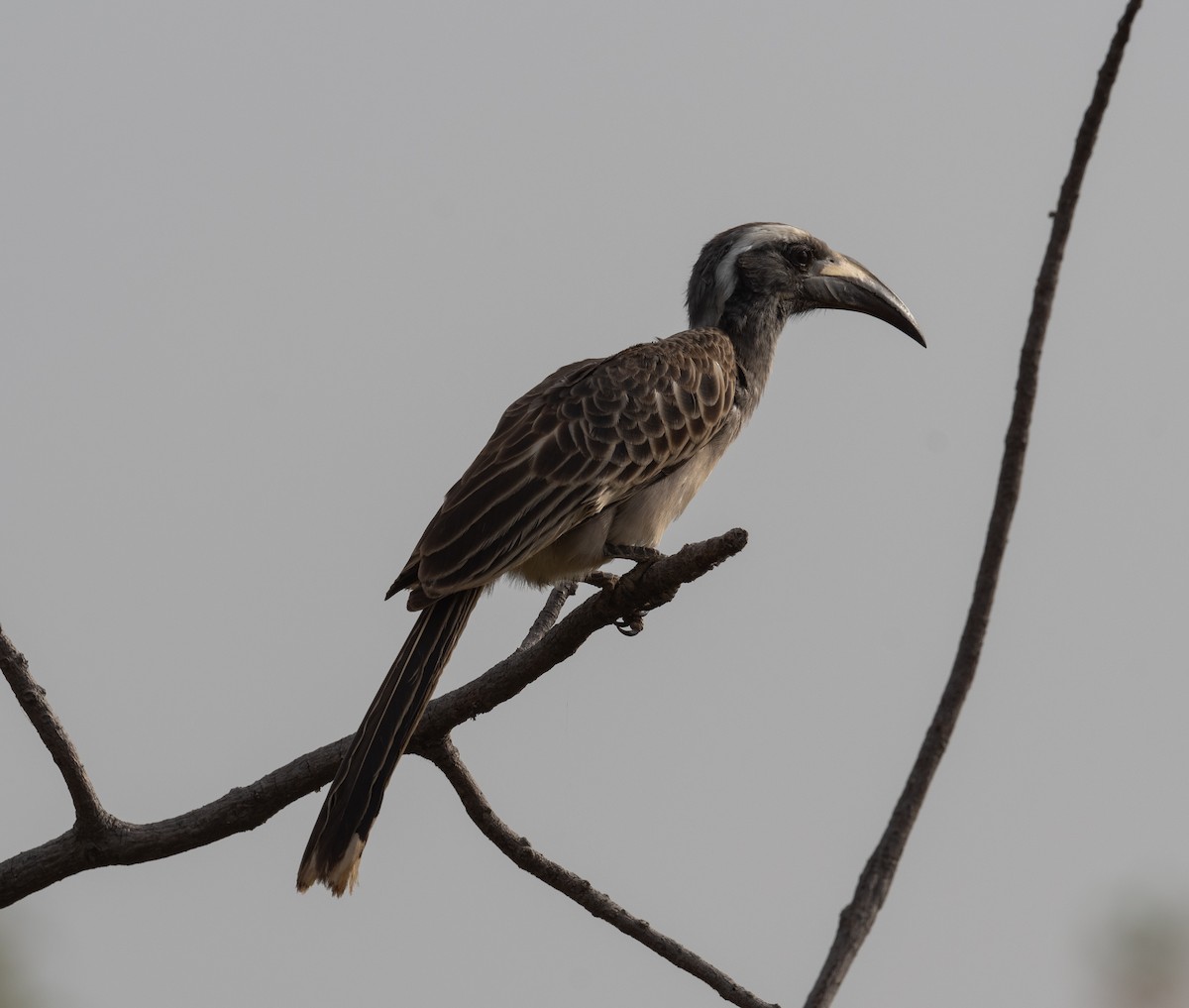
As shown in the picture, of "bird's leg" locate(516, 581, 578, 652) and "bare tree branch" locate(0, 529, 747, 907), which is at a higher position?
"bird's leg" locate(516, 581, 578, 652)

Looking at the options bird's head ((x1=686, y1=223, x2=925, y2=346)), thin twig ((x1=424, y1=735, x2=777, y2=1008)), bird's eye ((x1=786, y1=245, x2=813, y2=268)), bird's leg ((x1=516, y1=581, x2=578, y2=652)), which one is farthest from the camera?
bird's eye ((x1=786, y1=245, x2=813, y2=268))

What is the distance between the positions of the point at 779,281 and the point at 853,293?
419 millimetres

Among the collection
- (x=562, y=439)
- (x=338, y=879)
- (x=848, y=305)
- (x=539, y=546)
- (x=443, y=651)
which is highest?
(x=848, y=305)

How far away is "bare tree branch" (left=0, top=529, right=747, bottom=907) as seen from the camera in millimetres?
4562

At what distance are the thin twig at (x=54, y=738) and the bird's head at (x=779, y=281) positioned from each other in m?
3.94

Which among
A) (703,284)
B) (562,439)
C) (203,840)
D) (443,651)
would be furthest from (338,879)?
(703,284)

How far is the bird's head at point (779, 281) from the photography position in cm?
755

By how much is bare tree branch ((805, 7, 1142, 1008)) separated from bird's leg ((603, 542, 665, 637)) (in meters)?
1.84

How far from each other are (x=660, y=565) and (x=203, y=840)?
1571 mm

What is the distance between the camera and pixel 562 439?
5941 mm

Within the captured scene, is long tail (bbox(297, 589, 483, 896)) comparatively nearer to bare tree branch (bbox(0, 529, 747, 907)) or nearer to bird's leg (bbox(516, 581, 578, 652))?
bare tree branch (bbox(0, 529, 747, 907))

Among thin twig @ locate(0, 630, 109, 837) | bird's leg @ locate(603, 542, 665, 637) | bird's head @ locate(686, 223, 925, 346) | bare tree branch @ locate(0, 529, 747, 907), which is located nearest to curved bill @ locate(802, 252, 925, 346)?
bird's head @ locate(686, 223, 925, 346)

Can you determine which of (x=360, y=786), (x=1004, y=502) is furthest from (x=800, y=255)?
(x=1004, y=502)

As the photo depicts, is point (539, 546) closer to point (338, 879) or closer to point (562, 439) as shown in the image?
point (562, 439)
